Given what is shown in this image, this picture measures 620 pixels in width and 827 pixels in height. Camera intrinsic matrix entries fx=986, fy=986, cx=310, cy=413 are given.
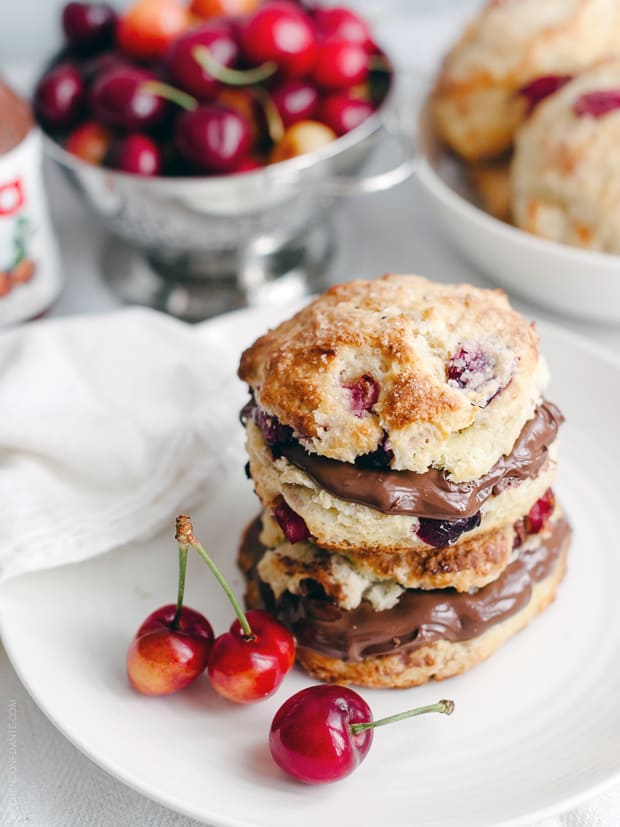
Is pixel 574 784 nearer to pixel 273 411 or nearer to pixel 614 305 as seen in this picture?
pixel 273 411

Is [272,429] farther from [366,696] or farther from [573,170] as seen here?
[573,170]

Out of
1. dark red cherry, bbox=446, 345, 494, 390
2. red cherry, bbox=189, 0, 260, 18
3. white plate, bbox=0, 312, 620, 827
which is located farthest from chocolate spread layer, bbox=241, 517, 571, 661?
red cherry, bbox=189, 0, 260, 18

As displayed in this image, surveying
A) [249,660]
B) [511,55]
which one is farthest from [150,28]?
[249,660]

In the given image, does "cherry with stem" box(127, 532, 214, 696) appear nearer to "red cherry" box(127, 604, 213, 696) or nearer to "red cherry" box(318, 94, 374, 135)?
"red cherry" box(127, 604, 213, 696)

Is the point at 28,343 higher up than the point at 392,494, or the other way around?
the point at 392,494

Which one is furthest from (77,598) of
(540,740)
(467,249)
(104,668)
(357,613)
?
(467,249)
